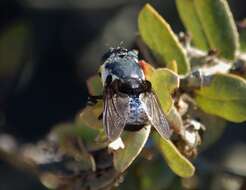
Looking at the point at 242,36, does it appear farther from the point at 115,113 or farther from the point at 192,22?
the point at 115,113

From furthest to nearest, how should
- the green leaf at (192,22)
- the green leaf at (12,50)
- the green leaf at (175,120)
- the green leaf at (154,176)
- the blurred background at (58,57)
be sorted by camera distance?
the blurred background at (58,57)
the green leaf at (12,50)
the green leaf at (154,176)
the green leaf at (192,22)
the green leaf at (175,120)

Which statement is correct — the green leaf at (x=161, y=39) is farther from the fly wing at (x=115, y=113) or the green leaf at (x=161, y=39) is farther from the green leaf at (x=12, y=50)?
the green leaf at (x=12, y=50)

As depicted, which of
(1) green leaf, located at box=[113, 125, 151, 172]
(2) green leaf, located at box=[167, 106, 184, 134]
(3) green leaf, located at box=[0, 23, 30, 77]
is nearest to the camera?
(1) green leaf, located at box=[113, 125, 151, 172]

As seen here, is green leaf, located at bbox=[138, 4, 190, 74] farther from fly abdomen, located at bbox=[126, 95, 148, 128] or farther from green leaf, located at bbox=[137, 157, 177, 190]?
green leaf, located at bbox=[137, 157, 177, 190]

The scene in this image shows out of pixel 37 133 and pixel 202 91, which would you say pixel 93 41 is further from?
pixel 202 91

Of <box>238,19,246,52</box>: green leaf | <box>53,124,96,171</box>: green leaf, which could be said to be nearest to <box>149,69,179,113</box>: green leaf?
<box>53,124,96,171</box>: green leaf

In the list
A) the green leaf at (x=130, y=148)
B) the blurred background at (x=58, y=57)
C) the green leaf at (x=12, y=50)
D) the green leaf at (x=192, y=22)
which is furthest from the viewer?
the blurred background at (x=58, y=57)

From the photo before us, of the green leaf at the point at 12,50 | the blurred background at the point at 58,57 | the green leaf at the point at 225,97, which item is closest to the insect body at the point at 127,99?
the green leaf at the point at 225,97
